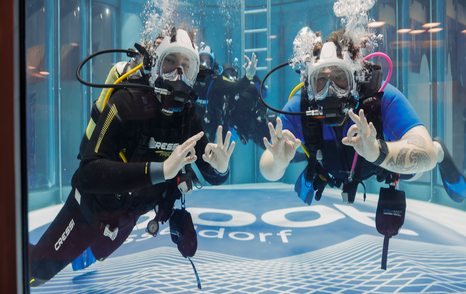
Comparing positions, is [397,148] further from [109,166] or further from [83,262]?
[83,262]

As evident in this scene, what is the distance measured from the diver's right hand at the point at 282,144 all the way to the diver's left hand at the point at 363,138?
1.13 ft

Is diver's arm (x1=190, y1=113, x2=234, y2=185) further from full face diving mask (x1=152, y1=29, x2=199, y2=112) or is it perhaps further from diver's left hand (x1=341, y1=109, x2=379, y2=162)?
diver's left hand (x1=341, y1=109, x2=379, y2=162)

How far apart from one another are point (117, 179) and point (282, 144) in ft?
3.40

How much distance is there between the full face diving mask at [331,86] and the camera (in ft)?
7.10

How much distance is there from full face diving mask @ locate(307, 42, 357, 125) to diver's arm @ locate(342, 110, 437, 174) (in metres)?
0.21

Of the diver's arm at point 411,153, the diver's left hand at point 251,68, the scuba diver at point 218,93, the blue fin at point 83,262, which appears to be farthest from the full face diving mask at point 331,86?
the diver's left hand at point 251,68

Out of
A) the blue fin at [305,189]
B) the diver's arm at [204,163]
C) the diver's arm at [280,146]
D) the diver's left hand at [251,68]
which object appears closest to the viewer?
the diver's arm at [280,146]

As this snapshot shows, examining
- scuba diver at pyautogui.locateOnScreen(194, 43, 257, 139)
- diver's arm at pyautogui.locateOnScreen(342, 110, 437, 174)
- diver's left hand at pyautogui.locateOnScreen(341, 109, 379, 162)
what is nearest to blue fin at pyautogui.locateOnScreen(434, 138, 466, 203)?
diver's arm at pyautogui.locateOnScreen(342, 110, 437, 174)

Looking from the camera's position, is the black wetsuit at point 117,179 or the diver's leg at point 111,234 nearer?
the black wetsuit at point 117,179

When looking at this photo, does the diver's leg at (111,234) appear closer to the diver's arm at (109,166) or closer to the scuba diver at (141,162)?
the scuba diver at (141,162)

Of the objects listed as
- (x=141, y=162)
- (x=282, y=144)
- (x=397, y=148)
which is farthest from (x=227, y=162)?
(x=397, y=148)

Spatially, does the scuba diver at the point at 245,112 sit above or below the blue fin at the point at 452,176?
above

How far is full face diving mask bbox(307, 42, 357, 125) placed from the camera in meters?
2.16

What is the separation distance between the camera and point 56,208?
5340mm
